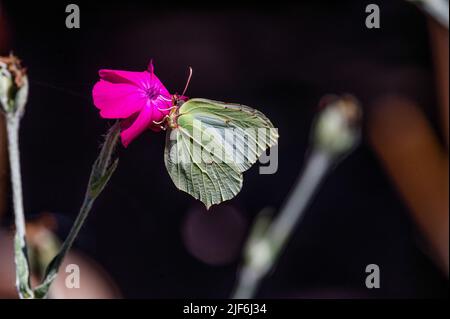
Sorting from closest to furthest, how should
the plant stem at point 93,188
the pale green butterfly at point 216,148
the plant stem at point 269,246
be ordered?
the plant stem at point 93,188 → the pale green butterfly at point 216,148 → the plant stem at point 269,246

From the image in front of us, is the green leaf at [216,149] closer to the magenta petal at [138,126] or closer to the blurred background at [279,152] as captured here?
the magenta petal at [138,126]

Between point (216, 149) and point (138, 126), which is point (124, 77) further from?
point (216, 149)

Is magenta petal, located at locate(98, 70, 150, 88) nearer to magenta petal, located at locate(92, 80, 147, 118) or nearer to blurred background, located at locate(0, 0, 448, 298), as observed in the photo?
magenta petal, located at locate(92, 80, 147, 118)

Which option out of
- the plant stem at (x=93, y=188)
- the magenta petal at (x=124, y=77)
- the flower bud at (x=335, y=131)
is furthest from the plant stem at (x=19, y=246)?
the flower bud at (x=335, y=131)

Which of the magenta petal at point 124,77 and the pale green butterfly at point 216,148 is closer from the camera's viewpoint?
the magenta petal at point 124,77

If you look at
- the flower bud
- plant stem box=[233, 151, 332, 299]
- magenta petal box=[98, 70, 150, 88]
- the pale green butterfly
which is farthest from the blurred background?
magenta petal box=[98, 70, 150, 88]

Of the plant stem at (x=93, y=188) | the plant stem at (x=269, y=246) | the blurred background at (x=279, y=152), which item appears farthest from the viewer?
the blurred background at (x=279, y=152)

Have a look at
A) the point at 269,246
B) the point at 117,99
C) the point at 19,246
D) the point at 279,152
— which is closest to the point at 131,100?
the point at 117,99

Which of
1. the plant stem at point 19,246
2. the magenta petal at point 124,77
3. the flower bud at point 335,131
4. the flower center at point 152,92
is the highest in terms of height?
the flower bud at point 335,131

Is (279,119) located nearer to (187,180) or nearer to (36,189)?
(36,189)
